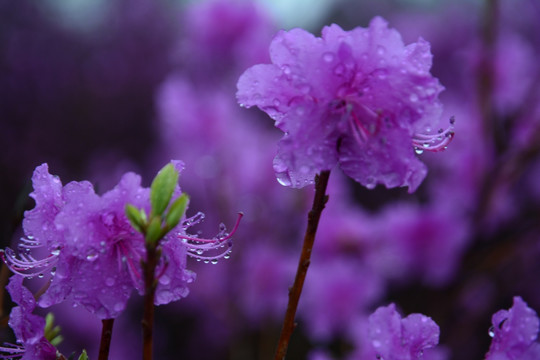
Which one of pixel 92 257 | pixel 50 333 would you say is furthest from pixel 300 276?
pixel 50 333

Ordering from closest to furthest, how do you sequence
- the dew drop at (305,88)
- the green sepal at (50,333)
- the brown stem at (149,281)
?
1. the brown stem at (149,281)
2. the dew drop at (305,88)
3. the green sepal at (50,333)

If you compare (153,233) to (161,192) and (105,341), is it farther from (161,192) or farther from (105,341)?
(105,341)

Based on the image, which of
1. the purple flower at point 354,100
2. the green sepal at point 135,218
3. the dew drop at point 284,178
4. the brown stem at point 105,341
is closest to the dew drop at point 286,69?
the purple flower at point 354,100

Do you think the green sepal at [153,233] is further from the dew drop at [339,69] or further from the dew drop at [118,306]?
the dew drop at [339,69]

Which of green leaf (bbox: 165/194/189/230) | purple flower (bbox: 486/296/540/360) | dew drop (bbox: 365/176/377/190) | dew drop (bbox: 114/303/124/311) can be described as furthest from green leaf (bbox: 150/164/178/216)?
purple flower (bbox: 486/296/540/360)

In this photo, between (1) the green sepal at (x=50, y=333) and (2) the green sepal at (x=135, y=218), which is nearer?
(2) the green sepal at (x=135, y=218)

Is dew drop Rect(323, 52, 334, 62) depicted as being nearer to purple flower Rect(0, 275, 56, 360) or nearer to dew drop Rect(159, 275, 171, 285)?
dew drop Rect(159, 275, 171, 285)
